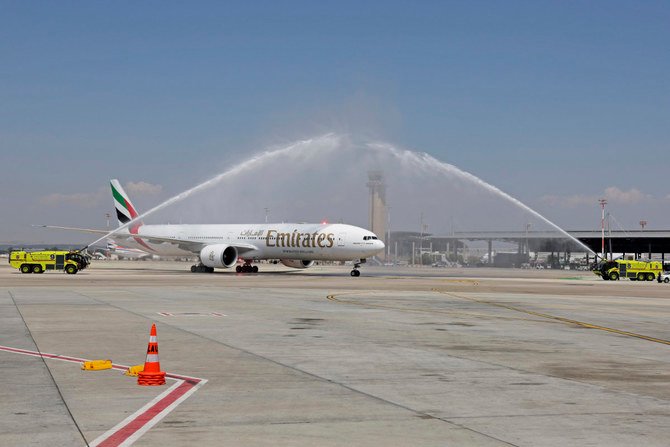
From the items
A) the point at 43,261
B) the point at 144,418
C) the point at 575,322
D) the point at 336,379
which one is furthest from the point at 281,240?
the point at 144,418

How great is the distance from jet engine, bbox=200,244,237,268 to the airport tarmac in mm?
42017

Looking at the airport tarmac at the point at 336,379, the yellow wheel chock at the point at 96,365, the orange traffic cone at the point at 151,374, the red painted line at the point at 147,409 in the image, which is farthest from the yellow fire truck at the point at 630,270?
the orange traffic cone at the point at 151,374

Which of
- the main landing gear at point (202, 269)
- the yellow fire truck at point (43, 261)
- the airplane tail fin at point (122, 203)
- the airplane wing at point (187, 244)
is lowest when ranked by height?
the main landing gear at point (202, 269)

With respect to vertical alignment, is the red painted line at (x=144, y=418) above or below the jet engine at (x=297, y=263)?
below

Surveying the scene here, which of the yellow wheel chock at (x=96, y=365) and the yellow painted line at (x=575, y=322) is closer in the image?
the yellow wheel chock at (x=96, y=365)

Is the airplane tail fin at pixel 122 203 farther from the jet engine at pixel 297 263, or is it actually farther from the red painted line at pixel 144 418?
the red painted line at pixel 144 418

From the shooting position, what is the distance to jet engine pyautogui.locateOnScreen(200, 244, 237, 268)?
72062 mm

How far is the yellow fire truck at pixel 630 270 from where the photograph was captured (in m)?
73.9

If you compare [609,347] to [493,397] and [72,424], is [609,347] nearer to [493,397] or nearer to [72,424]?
[493,397]

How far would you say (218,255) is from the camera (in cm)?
7200

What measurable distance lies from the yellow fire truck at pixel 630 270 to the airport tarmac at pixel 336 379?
151 feet

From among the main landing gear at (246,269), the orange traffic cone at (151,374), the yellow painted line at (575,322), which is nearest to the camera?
the orange traffic cone at (151,374)

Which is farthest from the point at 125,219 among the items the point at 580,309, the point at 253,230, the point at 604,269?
the point at 580,309

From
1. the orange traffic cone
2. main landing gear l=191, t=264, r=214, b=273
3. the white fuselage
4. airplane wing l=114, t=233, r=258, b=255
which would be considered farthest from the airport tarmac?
main landing gear l=191, t=264, r=214, b=273
